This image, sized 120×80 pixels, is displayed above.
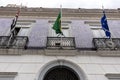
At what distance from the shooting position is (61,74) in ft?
25.7

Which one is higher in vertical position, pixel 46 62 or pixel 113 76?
pixel 46 62

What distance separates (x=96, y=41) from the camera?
354 inches

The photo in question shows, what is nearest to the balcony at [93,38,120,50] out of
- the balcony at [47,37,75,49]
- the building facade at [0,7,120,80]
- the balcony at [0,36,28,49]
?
the building facade at [0,7,120,80]

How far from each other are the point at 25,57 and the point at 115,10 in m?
7.79

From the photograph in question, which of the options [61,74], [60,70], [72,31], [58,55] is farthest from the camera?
[72,31]

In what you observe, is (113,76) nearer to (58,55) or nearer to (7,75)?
(58,55)

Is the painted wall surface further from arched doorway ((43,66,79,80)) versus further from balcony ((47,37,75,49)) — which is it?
arched doorway ((43,66,79,80))

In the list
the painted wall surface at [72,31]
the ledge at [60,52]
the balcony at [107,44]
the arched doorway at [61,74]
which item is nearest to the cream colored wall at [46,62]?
the ledge at [60,52]

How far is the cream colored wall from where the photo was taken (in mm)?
7451

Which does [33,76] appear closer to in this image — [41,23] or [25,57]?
[25,57]

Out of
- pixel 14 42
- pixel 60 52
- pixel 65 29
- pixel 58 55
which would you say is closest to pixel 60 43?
pixel 60 52

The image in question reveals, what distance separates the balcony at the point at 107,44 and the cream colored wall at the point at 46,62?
1.90ft

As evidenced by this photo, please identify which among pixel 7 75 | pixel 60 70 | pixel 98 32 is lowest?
pixel 7 75

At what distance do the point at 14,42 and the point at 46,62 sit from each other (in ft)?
7.50
